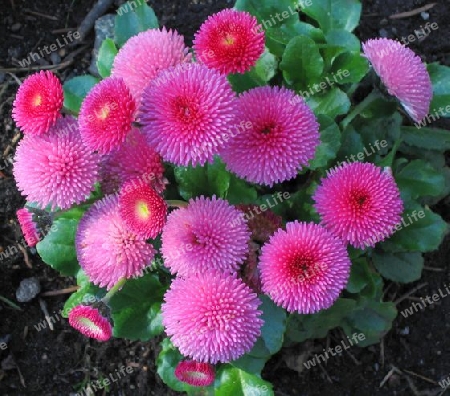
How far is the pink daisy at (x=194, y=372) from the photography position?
2.05m

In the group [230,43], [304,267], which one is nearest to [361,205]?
[304,267]

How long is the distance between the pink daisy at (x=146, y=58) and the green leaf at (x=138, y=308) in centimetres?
68

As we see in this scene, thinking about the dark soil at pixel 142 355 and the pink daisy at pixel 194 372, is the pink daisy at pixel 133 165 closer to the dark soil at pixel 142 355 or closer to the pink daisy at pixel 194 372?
the pink daisy at pixel 194 372

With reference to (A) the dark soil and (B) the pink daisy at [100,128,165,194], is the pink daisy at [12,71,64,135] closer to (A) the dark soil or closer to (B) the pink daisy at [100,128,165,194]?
(B) the pink daisy at [100,128,165,194]

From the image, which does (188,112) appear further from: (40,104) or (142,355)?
(142,355)

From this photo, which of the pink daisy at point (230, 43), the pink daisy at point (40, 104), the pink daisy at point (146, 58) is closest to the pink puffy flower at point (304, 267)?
the pink daisy at point (230, 43)

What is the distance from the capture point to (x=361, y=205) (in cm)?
182

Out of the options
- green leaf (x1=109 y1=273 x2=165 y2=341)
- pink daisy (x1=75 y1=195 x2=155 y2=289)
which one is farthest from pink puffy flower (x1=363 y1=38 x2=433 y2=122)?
green leaf (x1=109 y1=273 x2=165 y2=341)

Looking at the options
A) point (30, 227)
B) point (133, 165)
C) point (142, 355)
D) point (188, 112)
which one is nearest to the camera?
Answer: point (188, 112)

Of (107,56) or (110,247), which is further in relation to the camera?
(107,56)

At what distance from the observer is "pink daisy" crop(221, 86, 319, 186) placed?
179cm

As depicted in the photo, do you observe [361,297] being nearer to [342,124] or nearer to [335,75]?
[342,124]

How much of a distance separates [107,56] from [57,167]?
762 millimetres

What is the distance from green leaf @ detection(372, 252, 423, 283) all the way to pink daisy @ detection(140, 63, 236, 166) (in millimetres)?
960
